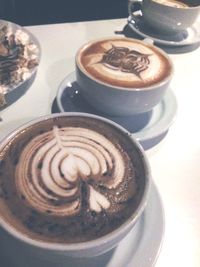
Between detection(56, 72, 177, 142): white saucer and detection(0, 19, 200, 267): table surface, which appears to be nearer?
detection(0, 19, 200, 267): table surface

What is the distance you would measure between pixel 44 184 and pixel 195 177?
0.31 metres

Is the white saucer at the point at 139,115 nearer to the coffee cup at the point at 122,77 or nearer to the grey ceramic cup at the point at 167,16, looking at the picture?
the coffee cup at the point at 122,77

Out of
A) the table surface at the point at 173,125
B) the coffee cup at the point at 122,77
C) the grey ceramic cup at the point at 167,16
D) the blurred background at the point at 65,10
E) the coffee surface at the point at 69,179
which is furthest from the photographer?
the blurred background at the point at 65,10

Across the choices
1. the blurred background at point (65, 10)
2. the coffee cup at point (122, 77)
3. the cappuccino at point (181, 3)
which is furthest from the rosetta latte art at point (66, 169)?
the blurred background at point (65, 10)

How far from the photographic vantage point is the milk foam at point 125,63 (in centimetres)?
73

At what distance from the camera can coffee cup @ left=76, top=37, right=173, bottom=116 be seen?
2.29 ft

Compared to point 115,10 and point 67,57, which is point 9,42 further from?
point 115,10

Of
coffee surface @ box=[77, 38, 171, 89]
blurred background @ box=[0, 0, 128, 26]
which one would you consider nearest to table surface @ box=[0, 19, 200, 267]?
coffee surface @ box=[77, 38, 171, 89]

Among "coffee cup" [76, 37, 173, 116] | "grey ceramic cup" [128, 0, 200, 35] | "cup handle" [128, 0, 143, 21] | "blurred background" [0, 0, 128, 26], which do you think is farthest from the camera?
"blurred background" [0, 0, 128, 26]

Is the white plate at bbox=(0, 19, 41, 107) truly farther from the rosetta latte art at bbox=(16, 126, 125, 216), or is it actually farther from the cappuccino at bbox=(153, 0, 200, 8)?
the cappuccino at bbox=(153, 0, 200, 8)

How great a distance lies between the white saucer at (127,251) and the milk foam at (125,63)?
0.27m

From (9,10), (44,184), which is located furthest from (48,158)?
(9,10)

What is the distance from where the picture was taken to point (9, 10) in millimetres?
1491

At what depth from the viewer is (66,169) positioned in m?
0.54
